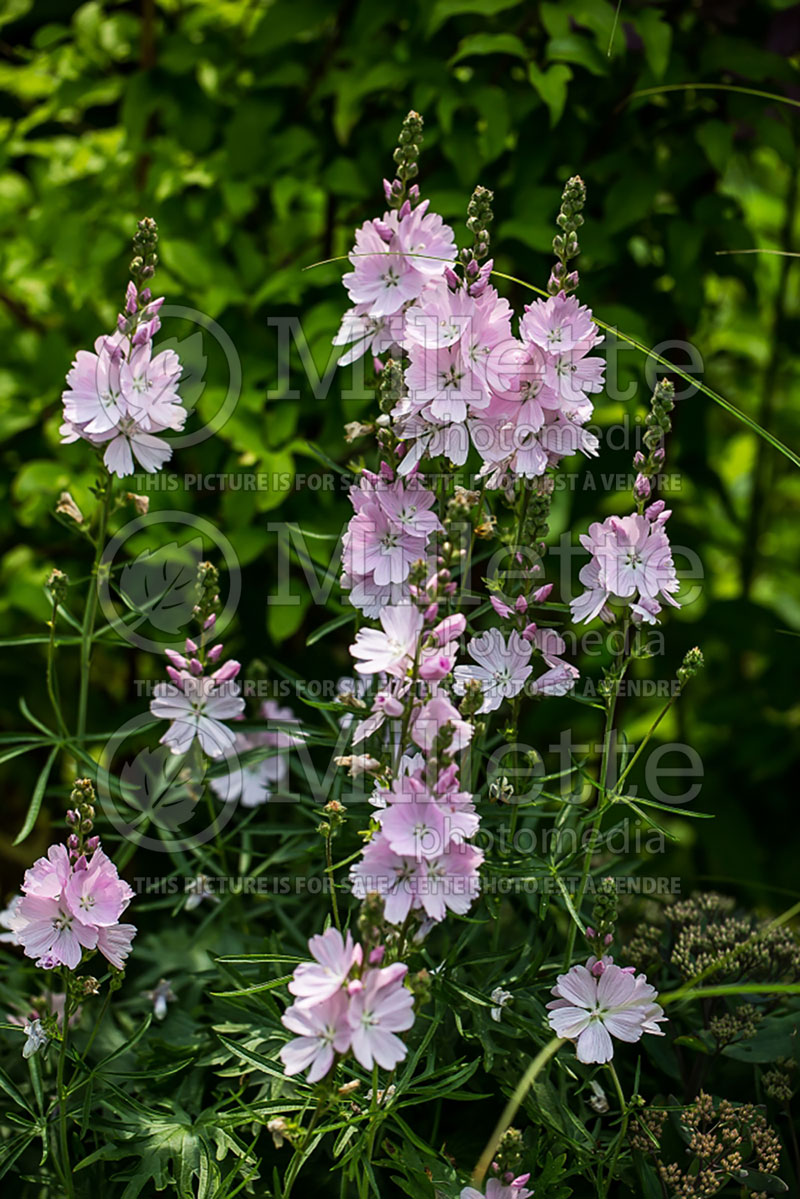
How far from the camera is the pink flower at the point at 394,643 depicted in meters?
1.30

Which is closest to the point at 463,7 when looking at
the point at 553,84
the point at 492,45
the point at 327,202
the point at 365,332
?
the point at 492,45

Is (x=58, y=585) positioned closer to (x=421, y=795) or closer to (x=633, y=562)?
(x=421, y=795)

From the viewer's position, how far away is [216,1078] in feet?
5.84

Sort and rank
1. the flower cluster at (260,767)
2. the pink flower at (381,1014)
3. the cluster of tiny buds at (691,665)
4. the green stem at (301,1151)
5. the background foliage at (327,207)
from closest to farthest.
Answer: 1. the pink flower at (381,1014)
2. the green stem at (301,1151)
3. the cluster of tiny buds at (691,665)
4. the flower cluster at (260,767)
5. the background foliage at (327,207)

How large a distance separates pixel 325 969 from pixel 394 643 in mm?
361

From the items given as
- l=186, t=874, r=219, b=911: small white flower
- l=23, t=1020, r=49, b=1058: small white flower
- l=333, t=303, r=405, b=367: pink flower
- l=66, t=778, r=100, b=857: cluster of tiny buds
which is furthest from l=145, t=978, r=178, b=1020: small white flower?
l=333, t=303, r=405, b=367: pink flower

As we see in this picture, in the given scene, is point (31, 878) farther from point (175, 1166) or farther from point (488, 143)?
point (488, 143)

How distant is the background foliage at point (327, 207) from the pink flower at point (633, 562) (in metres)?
0.81

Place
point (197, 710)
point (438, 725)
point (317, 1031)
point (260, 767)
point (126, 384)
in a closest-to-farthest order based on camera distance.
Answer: point (317, 1031)
point (438, 725)
point (126, 384)
point (197, 710)
point (260, 767)

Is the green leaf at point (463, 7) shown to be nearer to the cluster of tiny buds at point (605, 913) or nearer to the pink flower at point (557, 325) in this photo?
the pink flower at point (557, 325)

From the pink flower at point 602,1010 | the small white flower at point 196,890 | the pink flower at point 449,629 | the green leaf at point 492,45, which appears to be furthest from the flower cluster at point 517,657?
the green leaf at point 492,45

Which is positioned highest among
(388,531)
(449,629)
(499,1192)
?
(388,531)

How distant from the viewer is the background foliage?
87.7 inches

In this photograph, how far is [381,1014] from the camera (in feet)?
3.76
